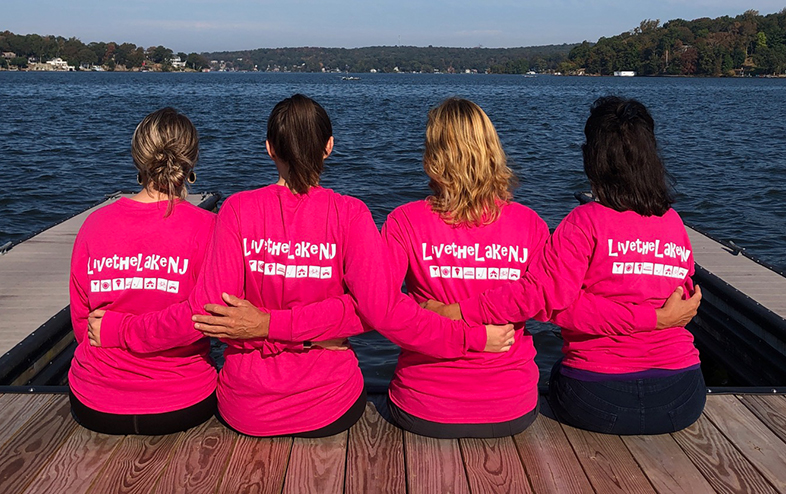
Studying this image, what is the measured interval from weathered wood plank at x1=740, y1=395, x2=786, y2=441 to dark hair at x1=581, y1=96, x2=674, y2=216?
1322mm

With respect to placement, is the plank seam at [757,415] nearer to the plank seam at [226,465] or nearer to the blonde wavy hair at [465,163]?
the blonde wavy hair at [465,163]

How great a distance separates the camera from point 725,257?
8320mm

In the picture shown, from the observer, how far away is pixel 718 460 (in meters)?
3.34

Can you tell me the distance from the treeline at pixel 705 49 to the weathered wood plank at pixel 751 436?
17535 centimetres

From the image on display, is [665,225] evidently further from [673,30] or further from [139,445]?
[673,30]

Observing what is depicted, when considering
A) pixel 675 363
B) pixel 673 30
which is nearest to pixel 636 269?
pixel 675 363

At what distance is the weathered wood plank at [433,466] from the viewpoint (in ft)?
10.2

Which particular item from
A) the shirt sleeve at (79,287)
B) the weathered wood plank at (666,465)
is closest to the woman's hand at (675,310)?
the weathered wood plank at (666,465)

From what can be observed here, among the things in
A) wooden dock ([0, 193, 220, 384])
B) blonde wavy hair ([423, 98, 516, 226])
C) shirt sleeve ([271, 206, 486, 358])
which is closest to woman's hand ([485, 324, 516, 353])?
shirt sleeve ([271, 206, 486, 358])

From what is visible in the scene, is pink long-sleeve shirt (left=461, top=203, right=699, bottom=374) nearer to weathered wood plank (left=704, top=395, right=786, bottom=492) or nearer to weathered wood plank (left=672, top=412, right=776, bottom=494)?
weathered wood plank (left=672, top=412, right=776, bottom=494)

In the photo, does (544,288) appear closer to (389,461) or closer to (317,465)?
(389,461)

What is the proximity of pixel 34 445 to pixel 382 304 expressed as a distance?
5.98 ft

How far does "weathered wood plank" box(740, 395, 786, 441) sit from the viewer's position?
368 cm

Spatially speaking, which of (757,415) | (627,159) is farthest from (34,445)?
(757,415)
